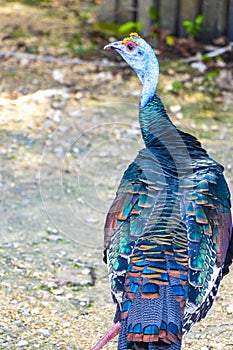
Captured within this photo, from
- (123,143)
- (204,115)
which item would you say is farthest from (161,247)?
(204,115)

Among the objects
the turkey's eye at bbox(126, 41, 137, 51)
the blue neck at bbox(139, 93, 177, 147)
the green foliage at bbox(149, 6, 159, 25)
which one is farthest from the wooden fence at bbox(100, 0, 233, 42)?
the blue neck at bbox(139, 93, 177, 147)

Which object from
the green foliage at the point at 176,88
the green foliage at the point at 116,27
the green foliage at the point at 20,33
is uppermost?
the green foliage at the point at 116,27

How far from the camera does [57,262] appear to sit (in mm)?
5043

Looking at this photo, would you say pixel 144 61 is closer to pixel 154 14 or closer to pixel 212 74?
pixel 212 74

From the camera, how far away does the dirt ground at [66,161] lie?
4484 mm

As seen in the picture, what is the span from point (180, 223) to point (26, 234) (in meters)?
1.86

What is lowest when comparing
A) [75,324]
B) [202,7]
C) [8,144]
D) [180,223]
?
[75,324]

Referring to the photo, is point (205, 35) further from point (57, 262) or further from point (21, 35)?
point (57, 262)

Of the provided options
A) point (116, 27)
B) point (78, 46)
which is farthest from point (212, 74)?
point (78, 46)

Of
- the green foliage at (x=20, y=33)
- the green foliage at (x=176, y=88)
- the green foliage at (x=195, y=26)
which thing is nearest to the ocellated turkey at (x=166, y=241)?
the green foliage at (x=176, y=88)

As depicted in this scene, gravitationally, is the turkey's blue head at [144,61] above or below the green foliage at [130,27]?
above

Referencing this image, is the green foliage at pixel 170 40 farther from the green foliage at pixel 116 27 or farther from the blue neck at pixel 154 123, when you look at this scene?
the blue neck at pixel 154 123

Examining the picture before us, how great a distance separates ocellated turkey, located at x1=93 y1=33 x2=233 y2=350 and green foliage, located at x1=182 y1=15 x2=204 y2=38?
3.71 metres

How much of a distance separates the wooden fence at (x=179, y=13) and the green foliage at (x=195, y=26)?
0.06m
